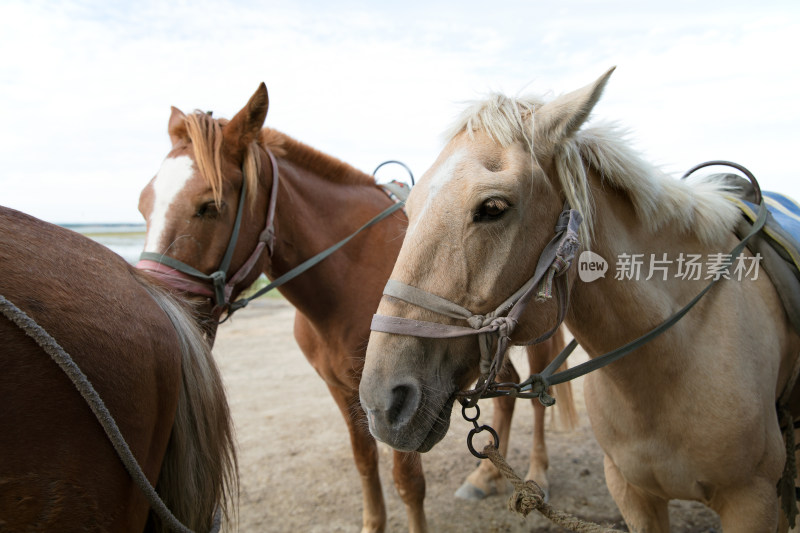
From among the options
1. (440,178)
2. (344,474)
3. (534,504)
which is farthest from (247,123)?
(344,474)

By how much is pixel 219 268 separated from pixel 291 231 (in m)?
0.49

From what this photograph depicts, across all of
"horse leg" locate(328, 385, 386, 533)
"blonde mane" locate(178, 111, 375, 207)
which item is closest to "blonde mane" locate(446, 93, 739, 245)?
"blonde mane" locate(178, 111, 375, 207)

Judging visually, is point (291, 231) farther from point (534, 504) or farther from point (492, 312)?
point (534, 504)

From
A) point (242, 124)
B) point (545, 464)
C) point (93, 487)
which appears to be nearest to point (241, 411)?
point (545, 464)

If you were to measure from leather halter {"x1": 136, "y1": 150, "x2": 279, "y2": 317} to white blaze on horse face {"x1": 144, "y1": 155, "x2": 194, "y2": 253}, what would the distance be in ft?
0.28

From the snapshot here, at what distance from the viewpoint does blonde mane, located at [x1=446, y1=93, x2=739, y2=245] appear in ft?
5.38

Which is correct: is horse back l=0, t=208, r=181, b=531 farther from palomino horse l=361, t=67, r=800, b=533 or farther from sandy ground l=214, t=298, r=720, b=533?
sandy ground l=214, t=298, r=720, b=533

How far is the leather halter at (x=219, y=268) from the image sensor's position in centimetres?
244

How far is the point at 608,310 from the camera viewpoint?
6.10ft

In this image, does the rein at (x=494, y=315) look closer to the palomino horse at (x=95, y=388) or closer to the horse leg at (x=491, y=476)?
the palomino horse at (x=95, y=388)

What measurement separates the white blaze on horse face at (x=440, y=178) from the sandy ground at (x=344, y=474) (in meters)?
1.41

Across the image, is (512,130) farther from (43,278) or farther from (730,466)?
(730,466)

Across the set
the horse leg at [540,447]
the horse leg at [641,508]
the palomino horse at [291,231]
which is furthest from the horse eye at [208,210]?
the horse leg at [540,447]
